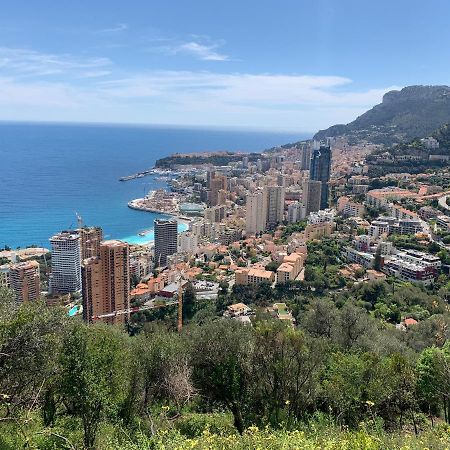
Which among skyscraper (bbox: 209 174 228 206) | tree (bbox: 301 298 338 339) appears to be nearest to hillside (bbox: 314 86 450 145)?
skyscraper (bbox: 209 174 228 206)

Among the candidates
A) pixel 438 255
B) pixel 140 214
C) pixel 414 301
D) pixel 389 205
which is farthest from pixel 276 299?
pixel 140 214

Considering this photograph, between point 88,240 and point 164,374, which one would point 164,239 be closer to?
point 88,240

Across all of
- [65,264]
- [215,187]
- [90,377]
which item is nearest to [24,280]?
[65,264]

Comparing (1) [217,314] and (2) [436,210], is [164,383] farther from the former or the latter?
(2) [436,210]

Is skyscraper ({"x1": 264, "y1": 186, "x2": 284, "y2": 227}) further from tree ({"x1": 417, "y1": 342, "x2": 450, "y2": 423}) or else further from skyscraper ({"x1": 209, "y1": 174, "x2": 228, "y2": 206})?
tree ({"x1": 417, "y1": 342, "x2": 450, "y2": 423})

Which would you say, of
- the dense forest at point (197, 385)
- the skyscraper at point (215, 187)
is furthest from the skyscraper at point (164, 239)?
the dense forest at point (197, 385)
